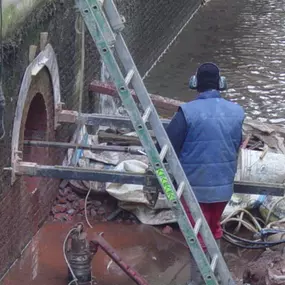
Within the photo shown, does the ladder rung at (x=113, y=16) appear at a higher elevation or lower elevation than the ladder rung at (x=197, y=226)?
higher

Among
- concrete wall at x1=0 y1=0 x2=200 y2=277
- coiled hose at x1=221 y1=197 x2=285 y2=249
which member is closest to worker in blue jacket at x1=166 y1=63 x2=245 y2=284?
coiled hose at x1=221 y1=197 x2=285 y2=249

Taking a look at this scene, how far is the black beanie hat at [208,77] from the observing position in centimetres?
637

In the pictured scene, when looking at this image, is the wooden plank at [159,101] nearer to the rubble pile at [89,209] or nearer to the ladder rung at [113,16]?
the rubble pile at [89,209]

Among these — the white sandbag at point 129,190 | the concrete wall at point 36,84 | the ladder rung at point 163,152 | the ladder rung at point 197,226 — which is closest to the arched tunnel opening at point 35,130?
the concrete wall at point 36,84

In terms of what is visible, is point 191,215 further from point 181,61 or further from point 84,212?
point 181,61

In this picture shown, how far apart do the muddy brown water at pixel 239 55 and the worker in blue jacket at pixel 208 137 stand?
5501 mm

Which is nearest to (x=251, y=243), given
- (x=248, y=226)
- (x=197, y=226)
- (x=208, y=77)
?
(x=248, y=226)

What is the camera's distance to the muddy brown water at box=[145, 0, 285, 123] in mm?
12969

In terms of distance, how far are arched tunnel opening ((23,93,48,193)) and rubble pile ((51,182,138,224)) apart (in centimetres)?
56

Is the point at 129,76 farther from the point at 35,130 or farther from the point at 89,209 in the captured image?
the point at 89,209

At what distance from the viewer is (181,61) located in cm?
1506

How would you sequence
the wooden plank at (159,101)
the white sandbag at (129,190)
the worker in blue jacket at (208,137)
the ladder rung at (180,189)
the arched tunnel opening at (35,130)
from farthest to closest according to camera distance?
the wooden plank at (159,101), the white sandbag at (129,190), the arched tunnel opening at (35,130), the worker in blue jacket at (208,137), the ladder rung at (180,189)

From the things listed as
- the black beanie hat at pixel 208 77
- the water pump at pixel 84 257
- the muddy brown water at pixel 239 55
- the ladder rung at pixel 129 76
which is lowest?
the muddy brown water at pixel 239 55

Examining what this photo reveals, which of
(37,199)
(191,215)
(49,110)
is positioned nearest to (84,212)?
(37,199)
